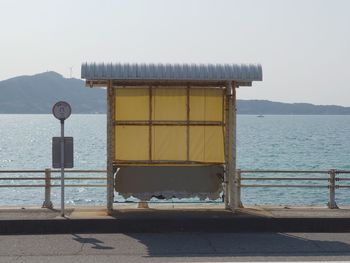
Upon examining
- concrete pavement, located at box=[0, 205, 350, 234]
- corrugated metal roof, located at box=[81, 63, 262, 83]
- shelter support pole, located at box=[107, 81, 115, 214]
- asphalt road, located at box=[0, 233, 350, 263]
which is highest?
corrugated metal roof, located at box=[81, 63, 262, 83]

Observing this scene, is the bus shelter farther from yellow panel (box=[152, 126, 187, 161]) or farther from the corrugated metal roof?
the corrugated metal roof

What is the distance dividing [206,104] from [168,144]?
1.29m

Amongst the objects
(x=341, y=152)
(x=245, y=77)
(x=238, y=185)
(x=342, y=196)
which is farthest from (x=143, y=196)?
(x=341, y=152)

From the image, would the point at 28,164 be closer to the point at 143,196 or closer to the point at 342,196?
the point at 342,196

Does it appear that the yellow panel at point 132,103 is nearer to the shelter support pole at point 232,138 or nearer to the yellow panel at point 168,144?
the yellow panel at point 168,144

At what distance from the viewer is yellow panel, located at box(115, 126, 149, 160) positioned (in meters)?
14.7

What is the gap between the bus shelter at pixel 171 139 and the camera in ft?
47.9

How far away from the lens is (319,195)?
3869cm

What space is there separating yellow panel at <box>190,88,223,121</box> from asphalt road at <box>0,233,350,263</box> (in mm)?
3074

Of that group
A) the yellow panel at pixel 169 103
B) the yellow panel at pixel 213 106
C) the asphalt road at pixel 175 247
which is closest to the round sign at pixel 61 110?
the yellow panel at pixel 169 103

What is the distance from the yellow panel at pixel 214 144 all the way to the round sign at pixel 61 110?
3247 millimetres

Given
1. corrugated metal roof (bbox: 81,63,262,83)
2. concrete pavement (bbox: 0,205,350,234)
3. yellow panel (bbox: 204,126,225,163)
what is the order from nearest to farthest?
concrete pavement (bbox: 0,205,350,234) < corrugated metal roof (bbox: 81,63,262,83) < yellow panel (bbox: 204,126,225,163)

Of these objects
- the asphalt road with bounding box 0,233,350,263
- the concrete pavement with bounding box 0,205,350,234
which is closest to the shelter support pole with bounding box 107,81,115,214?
the concrete pavement with bounding box 0,205,350,234

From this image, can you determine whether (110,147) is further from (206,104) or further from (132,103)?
(206,104)
